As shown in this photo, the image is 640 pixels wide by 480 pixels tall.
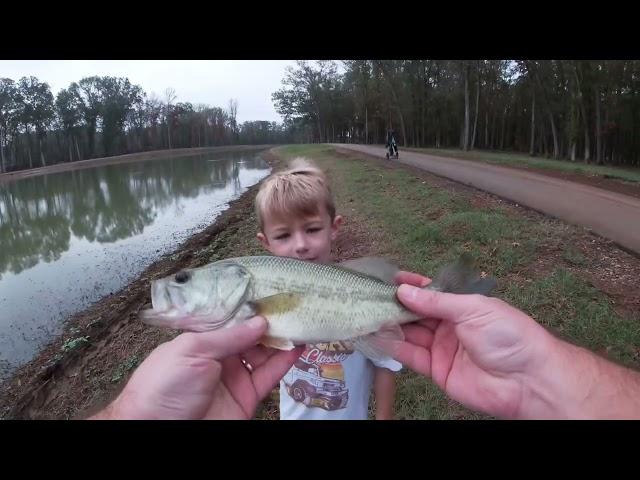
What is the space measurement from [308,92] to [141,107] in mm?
45637

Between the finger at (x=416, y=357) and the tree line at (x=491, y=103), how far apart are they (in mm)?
36400

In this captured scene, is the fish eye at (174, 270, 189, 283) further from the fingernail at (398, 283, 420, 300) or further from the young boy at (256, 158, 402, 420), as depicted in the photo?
the fingernail at (398, 283, 420, 300)

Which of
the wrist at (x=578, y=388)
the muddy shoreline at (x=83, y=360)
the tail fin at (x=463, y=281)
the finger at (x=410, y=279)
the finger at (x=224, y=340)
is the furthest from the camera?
Answer: the muddy shoreline at (x=83, y=360)

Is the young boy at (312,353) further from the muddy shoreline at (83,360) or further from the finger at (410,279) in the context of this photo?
the muddy shoreline at (83,360)

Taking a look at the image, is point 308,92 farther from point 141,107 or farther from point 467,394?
point 467,394

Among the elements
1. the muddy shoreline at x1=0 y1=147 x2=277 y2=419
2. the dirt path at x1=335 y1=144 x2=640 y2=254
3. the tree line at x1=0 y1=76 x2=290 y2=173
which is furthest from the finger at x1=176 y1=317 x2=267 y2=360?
the tree line at x1=0 y1=76 x2=290 y2=173

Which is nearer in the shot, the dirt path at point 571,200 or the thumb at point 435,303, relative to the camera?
the thumb at point 435,303

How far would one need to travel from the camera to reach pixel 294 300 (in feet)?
8.55

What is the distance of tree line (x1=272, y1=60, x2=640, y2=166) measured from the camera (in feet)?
118

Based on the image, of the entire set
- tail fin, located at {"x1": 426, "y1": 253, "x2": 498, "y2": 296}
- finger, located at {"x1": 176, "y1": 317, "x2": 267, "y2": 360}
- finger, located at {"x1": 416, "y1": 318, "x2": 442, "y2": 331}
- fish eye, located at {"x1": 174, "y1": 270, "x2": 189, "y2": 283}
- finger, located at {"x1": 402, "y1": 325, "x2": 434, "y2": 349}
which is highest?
fish eye, located at {"x1": 174, "y1": 270, "x2": 189, "y2": 283}

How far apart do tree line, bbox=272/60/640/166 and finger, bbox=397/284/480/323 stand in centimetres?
3651

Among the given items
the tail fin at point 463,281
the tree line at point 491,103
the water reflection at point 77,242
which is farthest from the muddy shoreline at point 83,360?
the tree line at point 491,103

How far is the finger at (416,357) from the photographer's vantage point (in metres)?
2.93

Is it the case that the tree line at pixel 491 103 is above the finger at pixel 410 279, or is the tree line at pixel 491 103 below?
above
